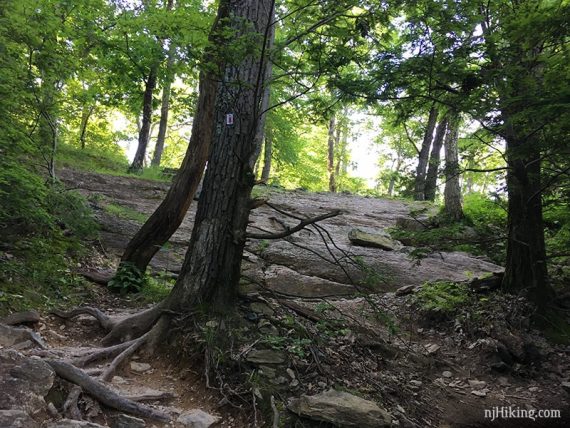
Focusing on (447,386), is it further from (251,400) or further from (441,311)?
(251,400)

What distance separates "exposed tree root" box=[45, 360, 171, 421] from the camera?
3.29 metres

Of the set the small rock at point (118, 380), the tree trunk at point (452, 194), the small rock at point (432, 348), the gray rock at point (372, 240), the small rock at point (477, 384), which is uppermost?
the tree trunk at point (452, 194)

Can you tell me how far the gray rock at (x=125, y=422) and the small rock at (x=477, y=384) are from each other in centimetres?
438

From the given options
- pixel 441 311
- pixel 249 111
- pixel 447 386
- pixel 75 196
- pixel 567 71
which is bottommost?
pixel 447 386

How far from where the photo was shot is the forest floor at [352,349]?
3893 mm

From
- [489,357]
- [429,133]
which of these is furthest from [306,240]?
[429,133]

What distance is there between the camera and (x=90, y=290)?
20.9 ft

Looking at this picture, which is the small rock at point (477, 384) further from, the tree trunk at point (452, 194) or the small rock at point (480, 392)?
the tree trunk at point (452, 194)

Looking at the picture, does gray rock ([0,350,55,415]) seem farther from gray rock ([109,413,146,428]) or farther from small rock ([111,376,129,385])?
small rock ([111,376,129,385])

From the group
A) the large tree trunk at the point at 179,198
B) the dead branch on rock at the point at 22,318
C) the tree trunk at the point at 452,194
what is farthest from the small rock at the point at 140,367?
the tree trunk at the point at 452,194

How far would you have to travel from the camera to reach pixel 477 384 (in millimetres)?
5539

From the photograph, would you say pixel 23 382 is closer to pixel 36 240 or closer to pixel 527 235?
pixel 36 240

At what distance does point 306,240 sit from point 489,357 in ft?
17.4

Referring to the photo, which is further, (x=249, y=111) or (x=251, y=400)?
(x=249, y=111)
